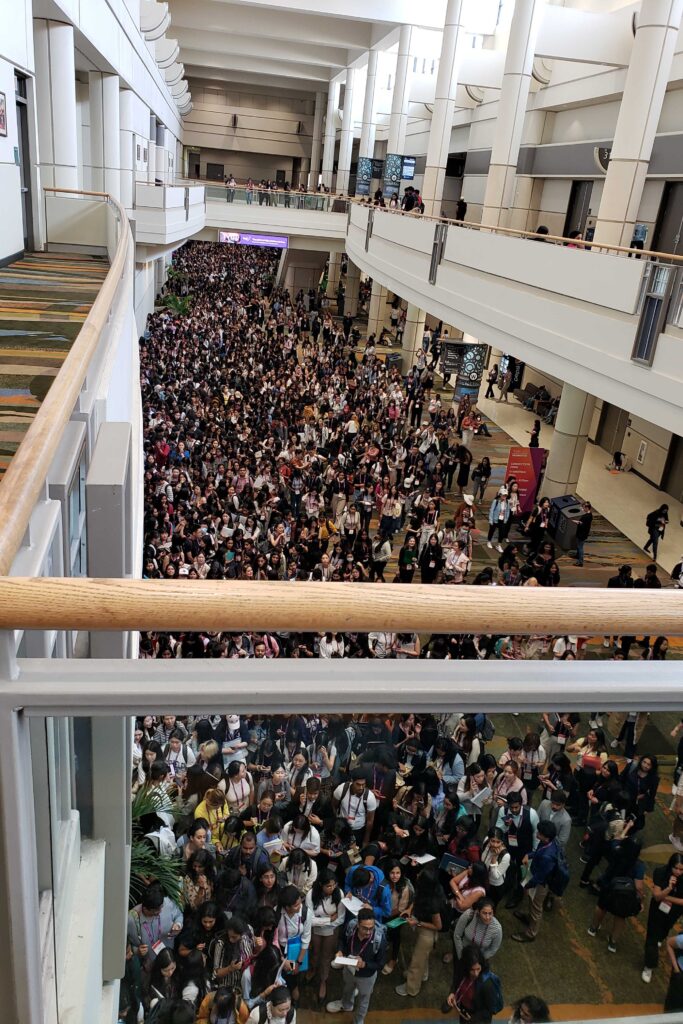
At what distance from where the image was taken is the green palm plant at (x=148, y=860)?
167 centimetres

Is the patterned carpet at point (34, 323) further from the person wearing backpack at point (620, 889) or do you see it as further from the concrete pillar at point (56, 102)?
the person wearing backpack at point (620, 889)

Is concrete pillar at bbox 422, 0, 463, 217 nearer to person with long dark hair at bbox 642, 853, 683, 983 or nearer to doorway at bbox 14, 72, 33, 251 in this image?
doorway at bbox 14, 72, 33, 251

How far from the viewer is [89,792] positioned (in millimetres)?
1842

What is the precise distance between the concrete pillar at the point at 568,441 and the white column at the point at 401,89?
1752cm

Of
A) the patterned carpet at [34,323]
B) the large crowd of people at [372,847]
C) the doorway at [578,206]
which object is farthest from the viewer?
the doorway at [578,206]

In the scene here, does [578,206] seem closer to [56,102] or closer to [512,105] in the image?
[512,105]

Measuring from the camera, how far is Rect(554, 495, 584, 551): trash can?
14.8 metres

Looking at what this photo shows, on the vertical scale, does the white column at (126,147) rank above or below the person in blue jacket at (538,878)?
above

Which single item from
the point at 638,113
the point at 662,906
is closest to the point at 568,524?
the point at 638,113

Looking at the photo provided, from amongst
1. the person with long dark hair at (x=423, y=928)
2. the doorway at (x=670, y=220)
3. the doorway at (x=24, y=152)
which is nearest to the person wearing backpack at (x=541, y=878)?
the person with long dark hair at (x=423, y=928)

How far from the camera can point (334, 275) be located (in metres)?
43.8

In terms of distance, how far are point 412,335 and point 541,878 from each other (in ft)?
92.1

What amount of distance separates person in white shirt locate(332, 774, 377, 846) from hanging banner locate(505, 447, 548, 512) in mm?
14973

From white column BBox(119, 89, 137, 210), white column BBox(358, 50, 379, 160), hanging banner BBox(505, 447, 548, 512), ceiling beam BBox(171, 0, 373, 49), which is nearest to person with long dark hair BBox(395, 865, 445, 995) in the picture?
hanging banner BBox(505, 447, 548, 512)
